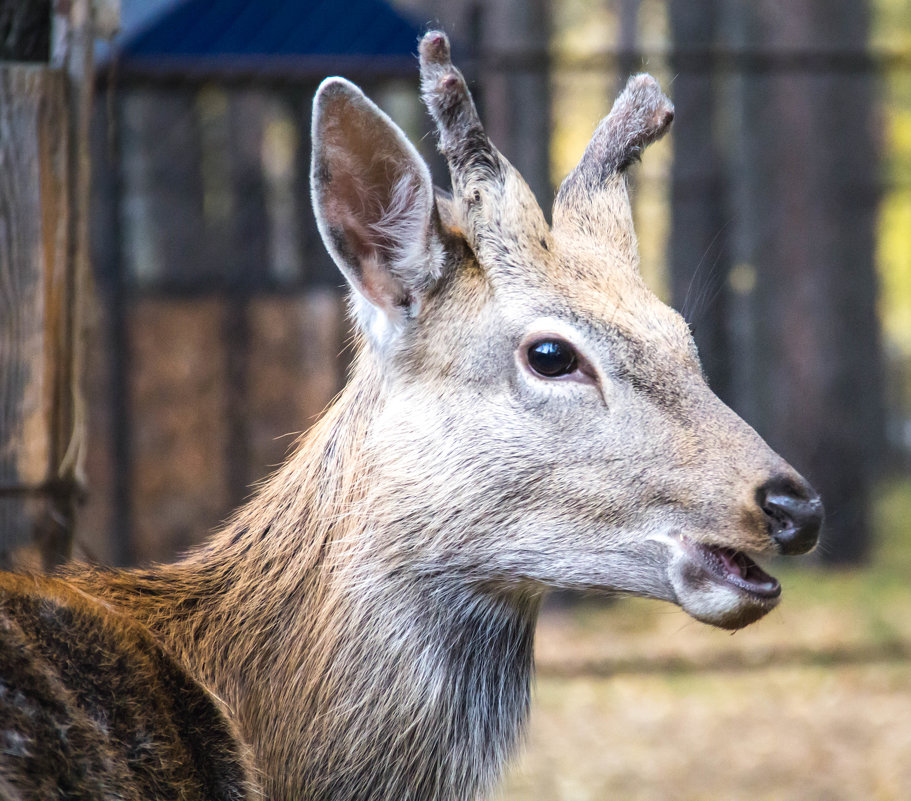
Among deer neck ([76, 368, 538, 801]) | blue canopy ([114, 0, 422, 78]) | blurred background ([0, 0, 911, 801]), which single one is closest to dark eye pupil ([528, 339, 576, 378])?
deer neck ([76, 368, 538, 801])

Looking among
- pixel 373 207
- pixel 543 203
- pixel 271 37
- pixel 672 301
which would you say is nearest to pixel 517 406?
pixel 373 207

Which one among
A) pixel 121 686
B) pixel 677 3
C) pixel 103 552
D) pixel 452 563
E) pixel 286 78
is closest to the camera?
pixel 121 686

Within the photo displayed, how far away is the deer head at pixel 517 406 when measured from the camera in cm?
254

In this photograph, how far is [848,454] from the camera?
9.85 meters

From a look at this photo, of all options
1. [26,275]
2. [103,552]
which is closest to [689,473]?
[26,275]

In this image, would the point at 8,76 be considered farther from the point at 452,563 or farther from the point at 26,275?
the point at 452,563

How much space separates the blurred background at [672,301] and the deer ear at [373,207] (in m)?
0.87

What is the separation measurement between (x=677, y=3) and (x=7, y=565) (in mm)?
8244

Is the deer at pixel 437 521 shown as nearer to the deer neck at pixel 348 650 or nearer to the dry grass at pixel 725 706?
the deer neck at pixel 348 650

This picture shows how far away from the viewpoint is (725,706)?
677 cm

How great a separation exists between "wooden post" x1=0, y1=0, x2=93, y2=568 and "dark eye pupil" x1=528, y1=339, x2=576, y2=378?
1.59m

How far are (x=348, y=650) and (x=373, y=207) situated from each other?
114 cm

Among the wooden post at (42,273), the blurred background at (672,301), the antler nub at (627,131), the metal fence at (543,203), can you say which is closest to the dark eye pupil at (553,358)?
the antler nub at (627,131)

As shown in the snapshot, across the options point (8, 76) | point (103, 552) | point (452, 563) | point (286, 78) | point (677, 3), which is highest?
point (677, 3)
